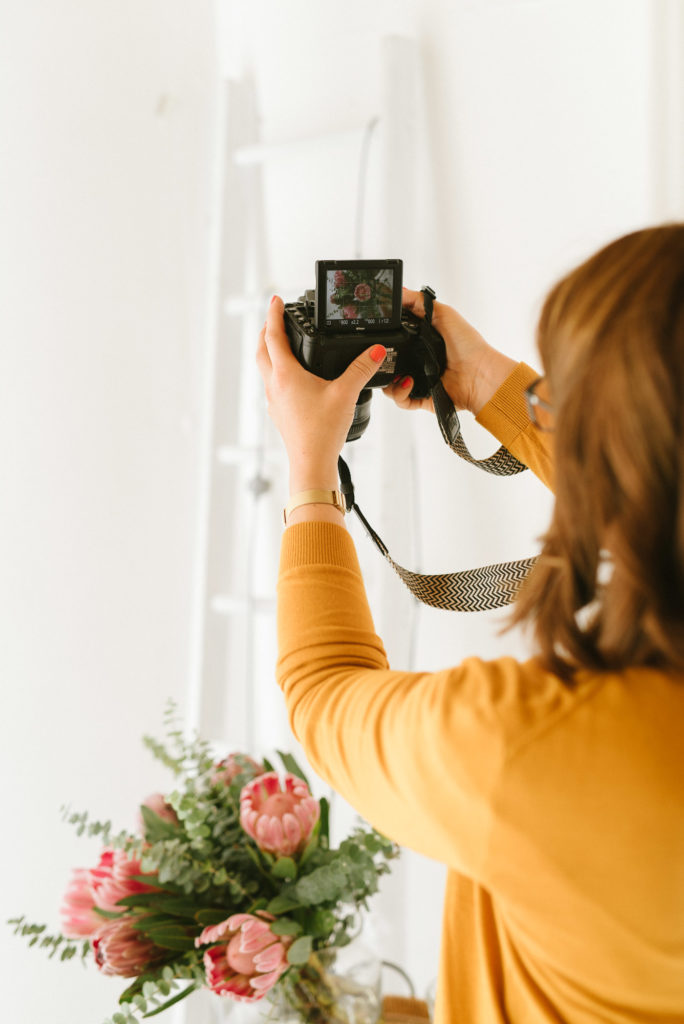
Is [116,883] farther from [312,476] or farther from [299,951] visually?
[312,476]

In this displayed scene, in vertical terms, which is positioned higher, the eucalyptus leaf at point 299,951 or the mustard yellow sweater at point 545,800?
the mustard yellow sweater at point 545,800

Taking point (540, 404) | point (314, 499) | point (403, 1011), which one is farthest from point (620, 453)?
point (403, 1011)

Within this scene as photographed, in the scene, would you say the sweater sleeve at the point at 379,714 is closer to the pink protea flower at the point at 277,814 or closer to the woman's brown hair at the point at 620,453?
the woman's brown hair at the point at 620,453

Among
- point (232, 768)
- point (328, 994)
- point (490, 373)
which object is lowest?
point (328, 994)

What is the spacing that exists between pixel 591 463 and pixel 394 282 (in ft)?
1.01

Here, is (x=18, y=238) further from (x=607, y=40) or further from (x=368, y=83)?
(x=607, y=40)

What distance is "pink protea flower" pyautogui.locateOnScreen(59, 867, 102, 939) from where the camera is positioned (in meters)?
0.69

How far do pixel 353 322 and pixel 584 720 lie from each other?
379 mm

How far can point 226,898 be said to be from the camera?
27.7 inches

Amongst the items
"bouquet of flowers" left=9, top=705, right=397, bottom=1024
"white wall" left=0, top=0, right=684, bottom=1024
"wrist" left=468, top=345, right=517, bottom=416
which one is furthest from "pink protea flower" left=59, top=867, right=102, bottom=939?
"wrist" left=468, top=345, right=517, bottom=416

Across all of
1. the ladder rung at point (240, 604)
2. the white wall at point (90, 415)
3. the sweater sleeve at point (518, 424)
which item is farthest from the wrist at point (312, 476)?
the ladder rung at point (240, 604)

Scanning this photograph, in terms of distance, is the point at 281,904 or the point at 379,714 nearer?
the point at 379,714

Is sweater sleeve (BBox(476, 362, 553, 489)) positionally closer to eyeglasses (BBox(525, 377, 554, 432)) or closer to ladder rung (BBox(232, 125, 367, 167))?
eyeglasses (BBox(525, 377, 554, 432))

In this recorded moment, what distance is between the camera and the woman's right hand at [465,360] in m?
0.76
